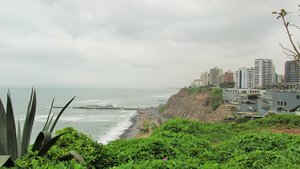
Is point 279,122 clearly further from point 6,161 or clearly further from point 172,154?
point 6,161

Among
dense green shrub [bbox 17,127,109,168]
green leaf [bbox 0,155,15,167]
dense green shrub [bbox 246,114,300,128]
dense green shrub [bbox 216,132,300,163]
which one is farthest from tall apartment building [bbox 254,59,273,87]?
green leaf [bbox 0,155,15,167]

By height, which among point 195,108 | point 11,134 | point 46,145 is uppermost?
point 11,134

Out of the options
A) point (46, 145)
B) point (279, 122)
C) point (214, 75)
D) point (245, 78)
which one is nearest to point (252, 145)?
point (46, 145)

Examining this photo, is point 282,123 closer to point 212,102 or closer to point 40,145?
point 40,145

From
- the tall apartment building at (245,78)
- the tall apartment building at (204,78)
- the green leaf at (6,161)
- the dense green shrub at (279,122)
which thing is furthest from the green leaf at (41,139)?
the tall apartment building at (204,78)

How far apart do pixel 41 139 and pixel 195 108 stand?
163 ft

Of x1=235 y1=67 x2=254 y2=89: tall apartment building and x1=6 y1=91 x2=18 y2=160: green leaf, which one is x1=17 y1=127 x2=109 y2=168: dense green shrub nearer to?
x1=6 y1=91 x2=18 y2=160: green leaf

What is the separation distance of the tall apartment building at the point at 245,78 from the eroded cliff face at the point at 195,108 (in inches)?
1015

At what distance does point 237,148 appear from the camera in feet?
20.7

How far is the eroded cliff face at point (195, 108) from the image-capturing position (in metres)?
39.6

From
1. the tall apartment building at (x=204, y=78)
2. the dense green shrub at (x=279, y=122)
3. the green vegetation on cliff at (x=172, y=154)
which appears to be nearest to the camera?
the green vegetation on cliff at (x=172, y=154)

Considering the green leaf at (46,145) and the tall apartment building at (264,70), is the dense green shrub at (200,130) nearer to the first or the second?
the green leaf at (46,145)

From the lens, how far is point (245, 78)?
3408 inches

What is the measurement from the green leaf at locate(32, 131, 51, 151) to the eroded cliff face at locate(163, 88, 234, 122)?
114 feet
